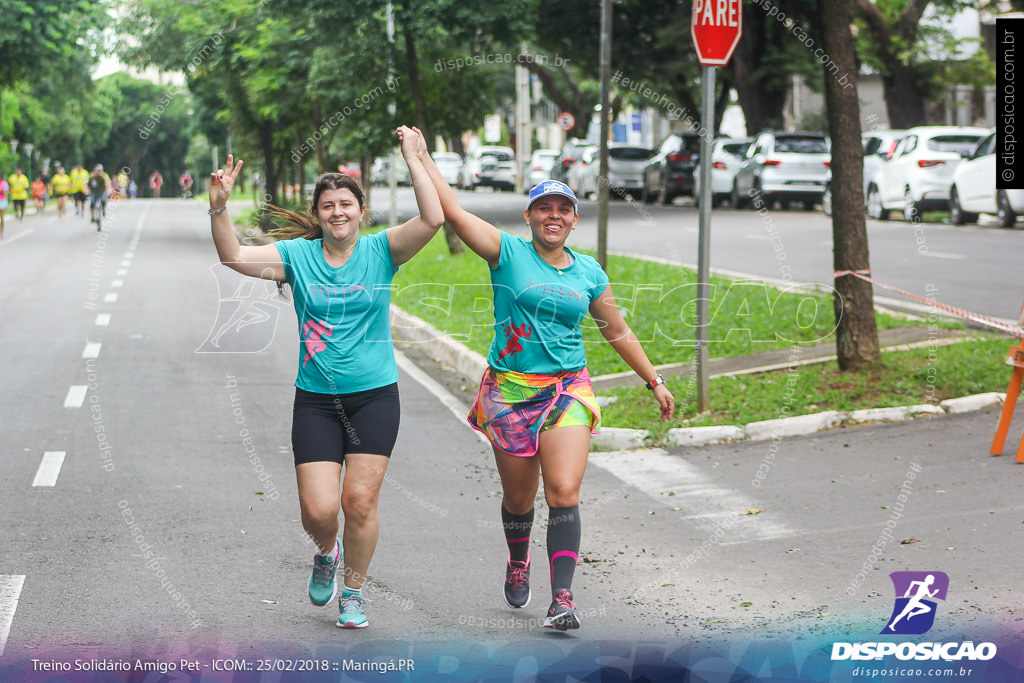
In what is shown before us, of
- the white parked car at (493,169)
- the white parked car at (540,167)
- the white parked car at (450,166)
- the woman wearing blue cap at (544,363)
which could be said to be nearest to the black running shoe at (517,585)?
the woman wearing blue cap at (544,363)

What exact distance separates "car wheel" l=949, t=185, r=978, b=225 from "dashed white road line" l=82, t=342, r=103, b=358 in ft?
50.0

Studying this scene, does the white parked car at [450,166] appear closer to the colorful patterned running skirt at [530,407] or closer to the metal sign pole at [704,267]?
the metal sign pole at [704,267]

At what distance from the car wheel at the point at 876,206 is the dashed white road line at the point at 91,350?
1657 cm

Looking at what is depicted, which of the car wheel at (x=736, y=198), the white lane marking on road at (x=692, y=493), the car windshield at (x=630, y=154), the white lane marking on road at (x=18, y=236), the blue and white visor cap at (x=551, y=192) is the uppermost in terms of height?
the car windshield at (x=630, y=154)

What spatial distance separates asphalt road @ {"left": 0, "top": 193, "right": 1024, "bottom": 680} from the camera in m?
5.03

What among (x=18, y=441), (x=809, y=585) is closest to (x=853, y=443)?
(x=809, y=585)

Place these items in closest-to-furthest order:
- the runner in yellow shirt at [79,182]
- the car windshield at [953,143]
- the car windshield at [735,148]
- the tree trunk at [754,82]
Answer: the car windshield at [953,143] → the car windshield at [735,148] → the tree trunk at [754,82] → the runner in yellow shirt at [79,182]

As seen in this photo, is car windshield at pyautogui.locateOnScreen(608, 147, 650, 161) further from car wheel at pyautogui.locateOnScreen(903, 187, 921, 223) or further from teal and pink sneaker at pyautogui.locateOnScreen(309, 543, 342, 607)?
teal and pink sneaker at pyautogui.locateOnScreen(309, 543, 342, 607)

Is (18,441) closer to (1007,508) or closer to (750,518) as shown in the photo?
(750,518)

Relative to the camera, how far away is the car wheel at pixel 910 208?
2330cm

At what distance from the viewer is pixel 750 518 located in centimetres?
678

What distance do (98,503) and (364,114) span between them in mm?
17409

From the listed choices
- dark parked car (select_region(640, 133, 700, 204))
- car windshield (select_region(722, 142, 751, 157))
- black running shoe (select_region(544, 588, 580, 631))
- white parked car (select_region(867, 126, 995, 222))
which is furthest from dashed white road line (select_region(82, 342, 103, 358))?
dark parked car (select_region(640, 133, 700, 204))

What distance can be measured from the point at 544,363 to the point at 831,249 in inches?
598
